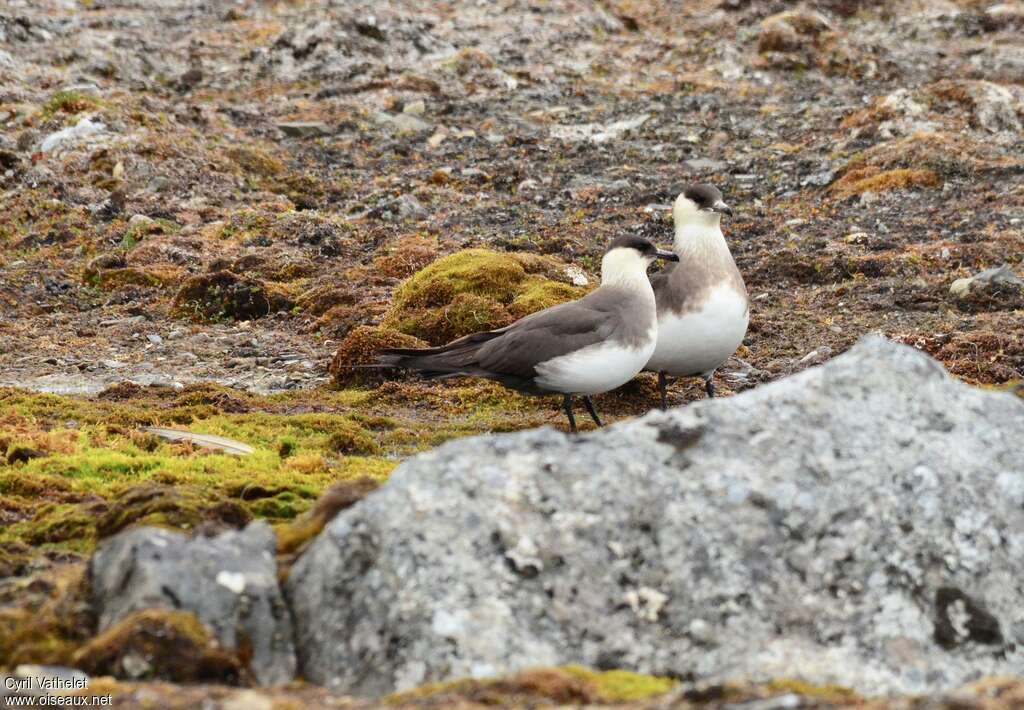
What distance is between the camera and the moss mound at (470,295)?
462 inches

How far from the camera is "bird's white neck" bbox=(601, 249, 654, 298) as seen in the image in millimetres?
9547

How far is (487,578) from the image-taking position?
16.3 ft

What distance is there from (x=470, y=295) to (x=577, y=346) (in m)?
3.03

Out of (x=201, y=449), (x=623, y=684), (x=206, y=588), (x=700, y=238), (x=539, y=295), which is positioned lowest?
(x=539, y=295)

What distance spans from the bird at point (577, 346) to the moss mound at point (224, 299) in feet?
12.6

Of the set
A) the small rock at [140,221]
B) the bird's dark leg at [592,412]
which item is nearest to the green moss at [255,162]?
the small rock at [140,221]

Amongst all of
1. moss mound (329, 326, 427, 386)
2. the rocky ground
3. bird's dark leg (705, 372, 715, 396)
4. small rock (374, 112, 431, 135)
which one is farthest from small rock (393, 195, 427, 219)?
bird's dark leg (705, 372, 715, 396)

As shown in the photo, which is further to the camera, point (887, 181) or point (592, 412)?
point (887, 181)

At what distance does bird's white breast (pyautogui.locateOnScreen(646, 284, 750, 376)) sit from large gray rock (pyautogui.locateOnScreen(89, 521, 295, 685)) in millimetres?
5257

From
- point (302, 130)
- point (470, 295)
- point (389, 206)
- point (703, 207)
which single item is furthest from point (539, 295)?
point (302, 130)

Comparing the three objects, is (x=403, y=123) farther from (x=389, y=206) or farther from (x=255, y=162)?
(x=389, y=206)

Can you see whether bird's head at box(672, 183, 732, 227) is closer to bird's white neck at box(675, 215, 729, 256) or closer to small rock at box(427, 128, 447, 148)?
bird's white neck at box(675, 215, 729, 256)

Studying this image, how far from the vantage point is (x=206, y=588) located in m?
4.93

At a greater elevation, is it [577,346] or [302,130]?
[577,346]
